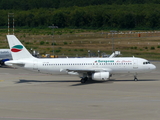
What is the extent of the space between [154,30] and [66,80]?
4368 inches

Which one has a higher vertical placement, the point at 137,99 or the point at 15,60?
the point at 15,60

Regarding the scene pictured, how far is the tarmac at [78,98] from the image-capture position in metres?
35.1

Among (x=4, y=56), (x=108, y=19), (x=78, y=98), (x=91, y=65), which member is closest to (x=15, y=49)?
(x=91, y=65)

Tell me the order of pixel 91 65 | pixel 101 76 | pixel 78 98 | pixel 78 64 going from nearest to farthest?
pixel 78 98, pixel 101 76, pixel 91 65, pixel 78 64

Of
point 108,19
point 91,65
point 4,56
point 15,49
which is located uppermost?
point 108,19

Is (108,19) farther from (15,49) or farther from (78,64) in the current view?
(15,49)

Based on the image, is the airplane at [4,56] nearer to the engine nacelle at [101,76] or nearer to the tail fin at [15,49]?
the tail fin at [15,49]

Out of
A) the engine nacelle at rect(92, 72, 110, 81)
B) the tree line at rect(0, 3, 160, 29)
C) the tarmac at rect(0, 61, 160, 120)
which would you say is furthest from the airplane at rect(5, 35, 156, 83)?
the tree line at rect(0, 3, 160, 29)

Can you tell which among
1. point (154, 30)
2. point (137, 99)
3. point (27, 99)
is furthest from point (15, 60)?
point (154, 30)

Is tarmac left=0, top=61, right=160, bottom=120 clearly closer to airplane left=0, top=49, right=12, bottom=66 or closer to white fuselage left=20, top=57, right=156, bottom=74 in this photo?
white fuselage left=20, top=57, right=156, bottom=74

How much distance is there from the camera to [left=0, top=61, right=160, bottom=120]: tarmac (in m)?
35.1

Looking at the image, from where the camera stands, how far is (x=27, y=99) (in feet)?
146

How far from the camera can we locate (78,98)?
4459 centimetres

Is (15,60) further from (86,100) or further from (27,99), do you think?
(86,100)
